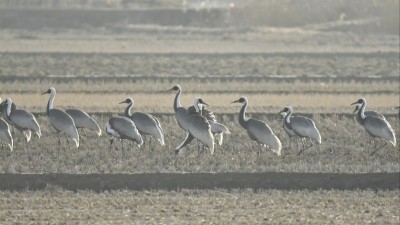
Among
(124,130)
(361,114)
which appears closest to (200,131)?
(124,130)

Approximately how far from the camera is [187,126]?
1997 cm

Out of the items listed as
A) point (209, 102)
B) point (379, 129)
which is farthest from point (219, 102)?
point (379, 129)

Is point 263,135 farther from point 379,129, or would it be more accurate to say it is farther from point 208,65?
point 208,65

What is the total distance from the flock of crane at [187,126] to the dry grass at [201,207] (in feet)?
10.4

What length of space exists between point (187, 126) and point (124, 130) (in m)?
1.15

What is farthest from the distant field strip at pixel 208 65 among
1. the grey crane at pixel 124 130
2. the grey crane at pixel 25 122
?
the grey crane at pixel 124 130

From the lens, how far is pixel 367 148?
20.8 metres

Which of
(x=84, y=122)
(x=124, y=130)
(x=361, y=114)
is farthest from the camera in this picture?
(x=361, y=114)

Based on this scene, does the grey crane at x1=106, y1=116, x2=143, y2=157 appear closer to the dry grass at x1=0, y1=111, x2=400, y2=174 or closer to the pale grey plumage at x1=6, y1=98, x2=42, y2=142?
the dry grass at x1=0, y1=111, x2=400, y2=174

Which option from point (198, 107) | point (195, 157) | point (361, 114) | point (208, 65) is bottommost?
point (195, 157)

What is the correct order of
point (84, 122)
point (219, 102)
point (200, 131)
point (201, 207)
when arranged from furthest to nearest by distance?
point (219, 102) → point (84, 122) → point (200, 131) → point (201, 207)

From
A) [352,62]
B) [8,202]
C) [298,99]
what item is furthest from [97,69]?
[8,202]

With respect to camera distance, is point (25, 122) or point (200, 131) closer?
point (200, 131)

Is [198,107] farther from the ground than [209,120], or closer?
farther from the ground
